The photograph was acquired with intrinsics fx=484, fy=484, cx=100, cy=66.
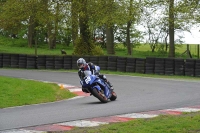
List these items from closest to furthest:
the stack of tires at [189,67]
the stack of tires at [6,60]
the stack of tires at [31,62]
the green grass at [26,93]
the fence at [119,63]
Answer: the green grass at [26,93], the stack of tires at [189,67], the fence at [119,63], the stack of tires at [31,62], the stack of tires at [6,60]

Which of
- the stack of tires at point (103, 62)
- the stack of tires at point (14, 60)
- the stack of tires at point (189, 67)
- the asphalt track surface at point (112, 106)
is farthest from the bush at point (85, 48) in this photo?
the asphalt track surface at point (112, 106)

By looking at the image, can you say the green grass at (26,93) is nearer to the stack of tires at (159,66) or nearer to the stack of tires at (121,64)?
the stack of tires at (159,66)

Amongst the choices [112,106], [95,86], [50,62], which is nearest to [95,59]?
[50,62]

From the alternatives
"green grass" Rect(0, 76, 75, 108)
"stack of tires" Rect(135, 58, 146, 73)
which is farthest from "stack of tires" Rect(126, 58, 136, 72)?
"green grass" Rect(0, 76, 75, 108)

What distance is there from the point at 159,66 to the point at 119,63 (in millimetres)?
2542

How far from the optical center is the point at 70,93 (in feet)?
55.5

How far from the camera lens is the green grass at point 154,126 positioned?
834 cm

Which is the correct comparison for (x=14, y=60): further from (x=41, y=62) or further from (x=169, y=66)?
(x=169, y=66)

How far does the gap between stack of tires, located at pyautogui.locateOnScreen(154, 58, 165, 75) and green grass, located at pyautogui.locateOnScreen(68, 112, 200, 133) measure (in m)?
16.1

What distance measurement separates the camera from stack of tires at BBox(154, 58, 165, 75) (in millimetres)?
26016

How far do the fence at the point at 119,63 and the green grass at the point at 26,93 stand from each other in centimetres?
963

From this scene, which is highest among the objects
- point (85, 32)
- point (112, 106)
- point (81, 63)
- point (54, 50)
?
point (85, 32)

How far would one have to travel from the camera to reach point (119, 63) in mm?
27547

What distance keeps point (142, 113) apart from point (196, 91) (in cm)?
623
